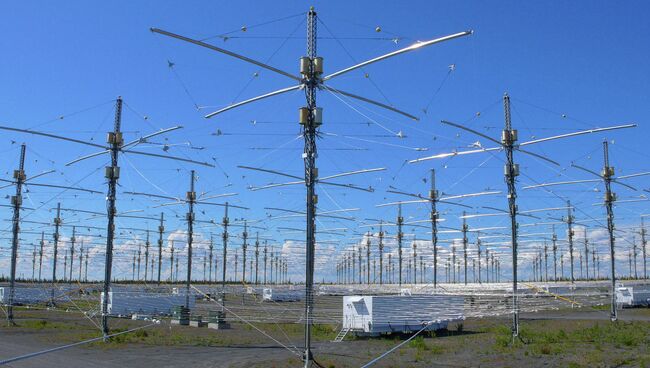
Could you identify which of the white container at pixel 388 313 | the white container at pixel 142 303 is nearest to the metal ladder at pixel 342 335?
the white container at pixel 388 313

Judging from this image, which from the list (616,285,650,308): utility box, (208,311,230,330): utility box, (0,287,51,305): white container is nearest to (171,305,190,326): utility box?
(208,311,230,330): utility box

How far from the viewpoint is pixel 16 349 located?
29.0 meters

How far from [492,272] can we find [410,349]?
127698 mm

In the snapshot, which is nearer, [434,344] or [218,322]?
[434,344]

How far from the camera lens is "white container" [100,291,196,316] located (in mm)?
47919

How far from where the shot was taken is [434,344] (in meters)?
32.4

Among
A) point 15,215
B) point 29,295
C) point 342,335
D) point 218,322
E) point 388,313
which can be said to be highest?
point 15,215

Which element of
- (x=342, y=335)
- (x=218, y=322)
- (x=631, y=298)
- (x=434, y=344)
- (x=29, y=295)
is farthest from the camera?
(x=29, y=295)

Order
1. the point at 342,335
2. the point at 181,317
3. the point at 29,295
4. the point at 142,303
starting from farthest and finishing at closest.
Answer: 1. the point at 29,295
2. the point at 142,303
3. the point at 181,317
4. the point at 342,335

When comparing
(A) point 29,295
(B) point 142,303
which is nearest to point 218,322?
(B) point 142,303

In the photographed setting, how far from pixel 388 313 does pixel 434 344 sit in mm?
4293

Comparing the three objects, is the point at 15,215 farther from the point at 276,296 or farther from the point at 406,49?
the point at 276,296

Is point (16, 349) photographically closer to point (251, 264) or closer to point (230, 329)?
point (230, 329)

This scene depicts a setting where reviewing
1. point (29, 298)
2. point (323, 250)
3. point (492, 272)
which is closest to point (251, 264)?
point (323, 250)
